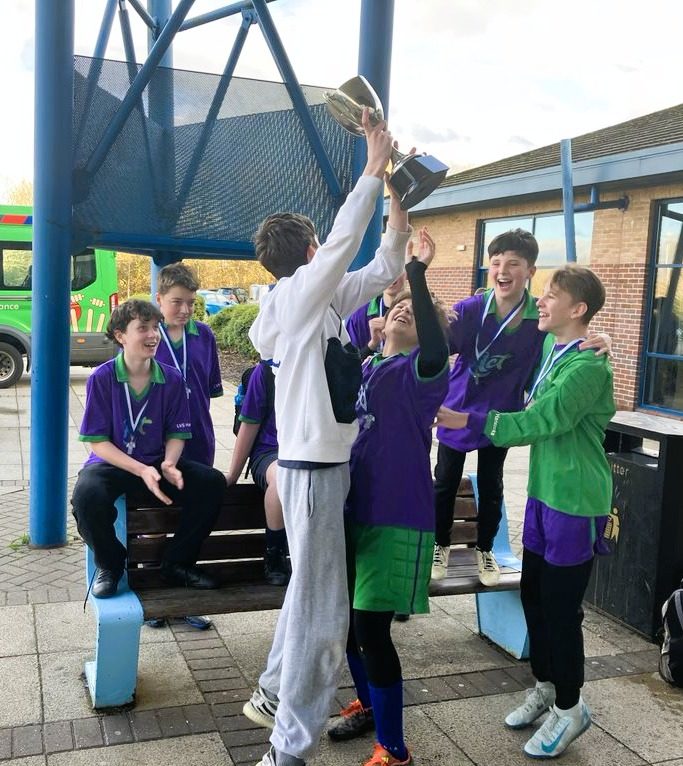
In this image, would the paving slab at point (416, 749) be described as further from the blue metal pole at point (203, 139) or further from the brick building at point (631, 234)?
the brick building at point (631, 234)

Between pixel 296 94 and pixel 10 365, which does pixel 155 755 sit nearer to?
pixel 296 94

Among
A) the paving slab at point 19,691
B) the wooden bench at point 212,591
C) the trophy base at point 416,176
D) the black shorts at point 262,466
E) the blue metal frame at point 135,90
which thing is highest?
the blue metal frame at point 135,90

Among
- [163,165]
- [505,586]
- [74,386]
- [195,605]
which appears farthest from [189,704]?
[74,386]

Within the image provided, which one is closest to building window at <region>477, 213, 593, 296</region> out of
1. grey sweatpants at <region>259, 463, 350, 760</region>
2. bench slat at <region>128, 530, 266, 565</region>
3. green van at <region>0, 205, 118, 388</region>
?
green van at <region>0, 205, 118, 388</region>

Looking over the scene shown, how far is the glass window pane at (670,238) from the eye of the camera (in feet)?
39.9

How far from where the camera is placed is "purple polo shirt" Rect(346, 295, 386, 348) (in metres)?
3.63

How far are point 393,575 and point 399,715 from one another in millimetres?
533

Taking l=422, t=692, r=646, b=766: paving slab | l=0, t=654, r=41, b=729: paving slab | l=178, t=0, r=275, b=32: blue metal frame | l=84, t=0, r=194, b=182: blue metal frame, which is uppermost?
l=178, t=0, r=275, b=32: blue metal frame

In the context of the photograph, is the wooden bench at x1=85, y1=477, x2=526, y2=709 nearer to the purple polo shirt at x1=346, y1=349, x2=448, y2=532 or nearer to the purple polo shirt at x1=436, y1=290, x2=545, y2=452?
the purple polo shirt at x1=436, y1=290, x2=545, y2=452

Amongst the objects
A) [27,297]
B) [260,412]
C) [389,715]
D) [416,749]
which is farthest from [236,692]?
[27,297]

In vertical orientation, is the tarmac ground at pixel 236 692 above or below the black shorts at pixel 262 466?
below

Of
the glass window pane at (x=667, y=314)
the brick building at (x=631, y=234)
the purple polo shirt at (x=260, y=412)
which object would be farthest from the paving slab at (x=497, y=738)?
the glass window pane at (x=667, y=314)

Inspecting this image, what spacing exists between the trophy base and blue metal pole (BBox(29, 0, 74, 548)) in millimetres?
3095

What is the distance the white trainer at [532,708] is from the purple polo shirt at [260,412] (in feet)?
4.98
